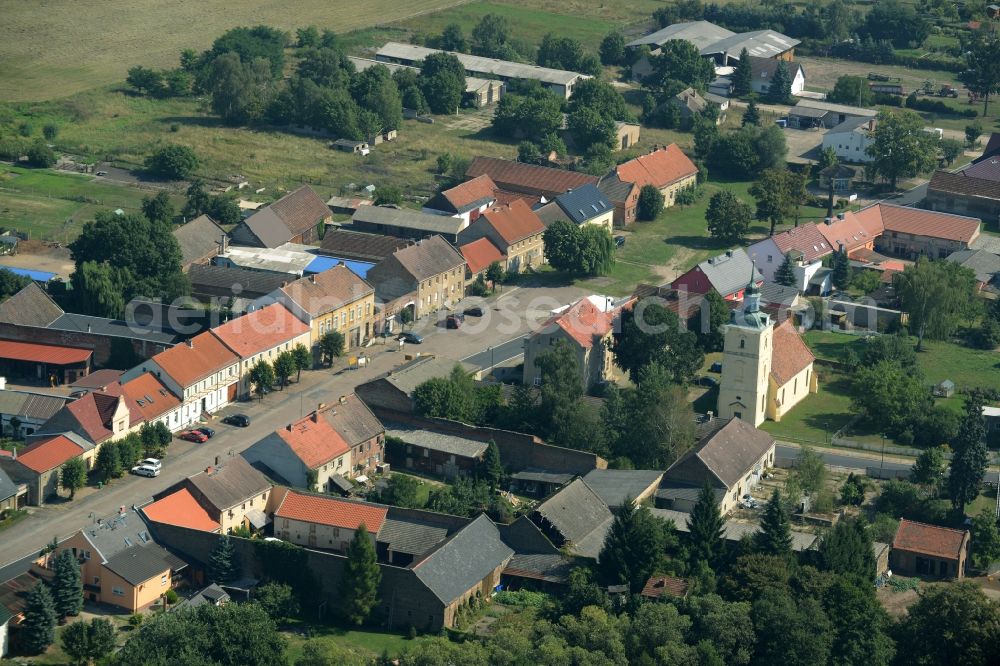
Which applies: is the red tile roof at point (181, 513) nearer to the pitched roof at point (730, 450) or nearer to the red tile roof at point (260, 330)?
the red tile roof at point (260, 330)

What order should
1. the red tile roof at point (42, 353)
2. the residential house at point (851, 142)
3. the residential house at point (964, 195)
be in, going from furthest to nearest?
the residential house at point (851, 142), the residential house at point (964, 195), the red tile roof at point (42, 353)

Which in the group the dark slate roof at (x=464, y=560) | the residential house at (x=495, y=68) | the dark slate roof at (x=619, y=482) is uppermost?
the residential house at (x=495, y=68)

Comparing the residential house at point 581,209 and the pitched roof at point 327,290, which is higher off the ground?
the pitched roof at point 327,290

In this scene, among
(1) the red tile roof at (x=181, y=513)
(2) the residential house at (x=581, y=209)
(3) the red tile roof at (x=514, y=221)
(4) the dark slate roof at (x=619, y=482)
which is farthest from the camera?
(2) the residential house at (x=581, y=209)

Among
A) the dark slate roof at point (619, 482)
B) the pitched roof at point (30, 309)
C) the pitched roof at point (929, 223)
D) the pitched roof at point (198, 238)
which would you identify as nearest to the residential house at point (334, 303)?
the pitched roof at point (198, 238)

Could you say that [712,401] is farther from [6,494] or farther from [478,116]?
[478,116]

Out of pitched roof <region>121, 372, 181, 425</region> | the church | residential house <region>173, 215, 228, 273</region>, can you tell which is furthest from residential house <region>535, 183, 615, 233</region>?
pitched roof <region>121, 372, 181, 425</region>

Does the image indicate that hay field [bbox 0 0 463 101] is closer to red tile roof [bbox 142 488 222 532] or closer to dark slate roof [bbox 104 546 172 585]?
red tile roof [bbox 142 488 222 532]
